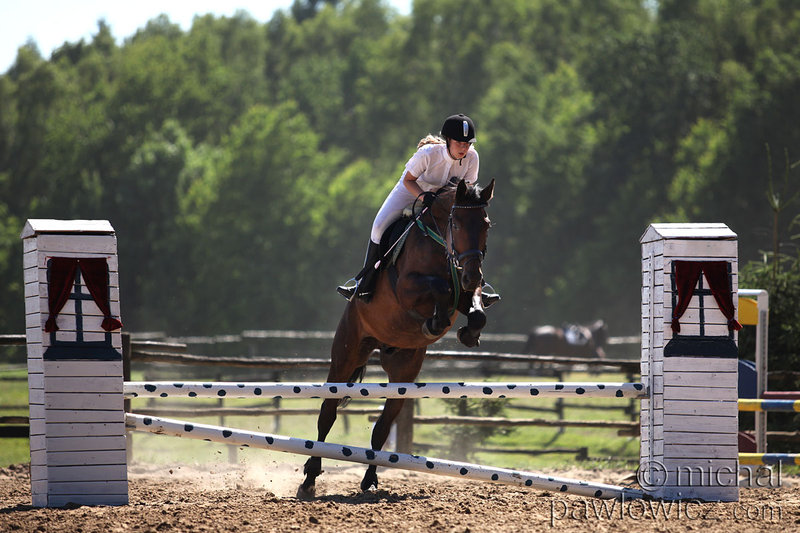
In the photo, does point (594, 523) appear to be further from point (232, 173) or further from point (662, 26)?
point (662, 26)

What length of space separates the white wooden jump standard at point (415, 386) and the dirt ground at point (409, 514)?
0.61ft

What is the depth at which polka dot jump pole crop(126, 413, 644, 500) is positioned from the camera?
17.6ft

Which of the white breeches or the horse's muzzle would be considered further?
the white breeches

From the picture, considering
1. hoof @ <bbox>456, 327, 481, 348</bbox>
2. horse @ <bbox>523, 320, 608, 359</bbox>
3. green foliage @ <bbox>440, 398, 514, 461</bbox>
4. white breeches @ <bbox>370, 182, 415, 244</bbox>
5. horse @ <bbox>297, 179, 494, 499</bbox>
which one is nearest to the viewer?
horse @ <bbox>297, 179, 494, 499</bbox>

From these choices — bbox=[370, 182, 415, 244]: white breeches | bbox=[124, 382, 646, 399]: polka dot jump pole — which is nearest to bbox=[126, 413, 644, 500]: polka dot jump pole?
bbox=[124, 382, 646, 399]: polka dot jump pole

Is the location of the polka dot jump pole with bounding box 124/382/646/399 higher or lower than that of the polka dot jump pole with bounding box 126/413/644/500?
higher

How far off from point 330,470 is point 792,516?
5084 mm

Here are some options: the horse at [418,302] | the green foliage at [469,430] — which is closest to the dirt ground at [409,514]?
the horse at [418,302]

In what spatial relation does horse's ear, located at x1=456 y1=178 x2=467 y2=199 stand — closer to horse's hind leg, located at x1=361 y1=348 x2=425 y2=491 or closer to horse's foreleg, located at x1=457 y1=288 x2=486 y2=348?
horse's foreleg, located at x1=457 y1=288 x2=486 y2=348

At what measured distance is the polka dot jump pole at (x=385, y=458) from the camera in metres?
5.38

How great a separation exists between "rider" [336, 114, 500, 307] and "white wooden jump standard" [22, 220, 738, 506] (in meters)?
1.52

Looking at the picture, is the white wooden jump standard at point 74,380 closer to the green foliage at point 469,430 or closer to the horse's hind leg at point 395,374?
the horse's hind leg at point 395,374

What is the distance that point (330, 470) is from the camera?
9.25m

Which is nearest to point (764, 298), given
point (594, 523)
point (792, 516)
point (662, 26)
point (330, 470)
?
point (792, 516)
